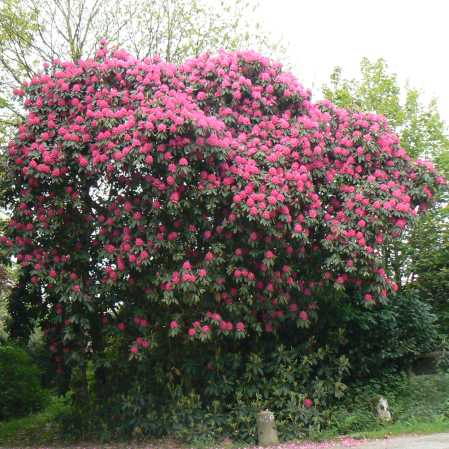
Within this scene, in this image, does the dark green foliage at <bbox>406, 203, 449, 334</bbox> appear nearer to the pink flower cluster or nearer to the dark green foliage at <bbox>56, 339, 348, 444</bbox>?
the pink flower cluster

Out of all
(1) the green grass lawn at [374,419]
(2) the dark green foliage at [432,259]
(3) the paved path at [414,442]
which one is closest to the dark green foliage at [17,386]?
(1) the green grass lawn at [374,419]

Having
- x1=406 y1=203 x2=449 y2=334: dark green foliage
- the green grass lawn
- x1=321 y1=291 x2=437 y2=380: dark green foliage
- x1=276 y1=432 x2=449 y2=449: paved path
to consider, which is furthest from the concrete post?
x1=406 y1=203 x2=449 y2=334: dark green foliage

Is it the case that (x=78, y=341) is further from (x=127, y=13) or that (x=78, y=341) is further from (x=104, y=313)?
(x=127, y=13)

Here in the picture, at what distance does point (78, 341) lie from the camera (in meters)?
7.86

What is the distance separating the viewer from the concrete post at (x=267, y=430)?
7.11 meters

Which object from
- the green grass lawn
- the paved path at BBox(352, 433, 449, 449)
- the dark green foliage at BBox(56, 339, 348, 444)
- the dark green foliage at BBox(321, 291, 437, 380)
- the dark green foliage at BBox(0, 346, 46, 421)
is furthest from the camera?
the dark green foliage at BBox(0, 346, 46, 421)

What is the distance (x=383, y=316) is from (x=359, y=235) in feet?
8.57

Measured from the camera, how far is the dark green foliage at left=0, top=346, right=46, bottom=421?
1102cm

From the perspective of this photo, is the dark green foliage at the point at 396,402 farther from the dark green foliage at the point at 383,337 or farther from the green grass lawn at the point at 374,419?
the dark green foliage at the point at 383,337

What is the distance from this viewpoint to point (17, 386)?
11.3m

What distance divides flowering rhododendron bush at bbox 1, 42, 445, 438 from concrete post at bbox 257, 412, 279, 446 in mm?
753

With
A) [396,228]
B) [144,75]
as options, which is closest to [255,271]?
[396,228]

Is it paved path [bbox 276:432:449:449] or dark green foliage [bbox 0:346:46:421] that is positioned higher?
dark green foliage [bbox 0:346:46:421]

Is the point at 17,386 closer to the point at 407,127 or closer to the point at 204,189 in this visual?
the point at 204,189
